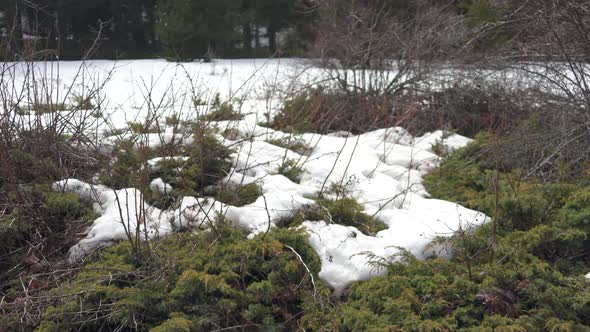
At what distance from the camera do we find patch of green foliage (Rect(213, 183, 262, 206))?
3924mm

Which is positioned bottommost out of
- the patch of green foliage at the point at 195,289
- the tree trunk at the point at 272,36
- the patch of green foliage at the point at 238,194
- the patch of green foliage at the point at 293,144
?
the patch of green foliage at the point at 195,289

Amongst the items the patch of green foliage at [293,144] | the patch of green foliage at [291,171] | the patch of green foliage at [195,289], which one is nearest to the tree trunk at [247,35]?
the patch of green foliage at [293,144]

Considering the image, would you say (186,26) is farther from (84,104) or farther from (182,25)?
(84,104)

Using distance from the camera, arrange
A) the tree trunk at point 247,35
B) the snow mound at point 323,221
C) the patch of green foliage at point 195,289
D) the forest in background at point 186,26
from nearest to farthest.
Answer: the patch of green foliage at point 195,289
the snow mound at point 323,221
the forest in background at point 186,26
the tree trunk at point 247,35

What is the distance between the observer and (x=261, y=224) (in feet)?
11.6

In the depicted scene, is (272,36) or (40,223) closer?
(40,223)

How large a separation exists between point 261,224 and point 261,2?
60.6 ft

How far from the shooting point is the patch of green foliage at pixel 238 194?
3.92m

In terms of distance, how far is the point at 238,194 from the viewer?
13.2 feet

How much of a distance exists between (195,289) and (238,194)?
127 centimetres

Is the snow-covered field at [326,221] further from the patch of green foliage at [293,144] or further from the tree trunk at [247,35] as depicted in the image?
the tree trunk at [247,35]

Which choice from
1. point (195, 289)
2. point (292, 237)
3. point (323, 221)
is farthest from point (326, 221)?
point (195, 289)

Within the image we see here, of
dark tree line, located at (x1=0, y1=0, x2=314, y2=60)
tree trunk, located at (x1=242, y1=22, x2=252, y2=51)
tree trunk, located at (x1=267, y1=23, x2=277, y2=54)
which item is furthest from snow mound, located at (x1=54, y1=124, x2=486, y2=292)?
tree trunk, located at (x1=267, y1=23, x2=277, y2=54)

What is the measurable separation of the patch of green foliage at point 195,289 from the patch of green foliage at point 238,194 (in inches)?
28.0
